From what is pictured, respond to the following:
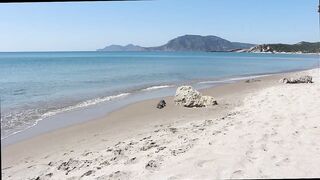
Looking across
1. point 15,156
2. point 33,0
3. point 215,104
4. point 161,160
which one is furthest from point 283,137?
point 215,104

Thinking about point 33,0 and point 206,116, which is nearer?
point 33,0

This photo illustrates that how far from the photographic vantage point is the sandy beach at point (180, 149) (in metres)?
4.17

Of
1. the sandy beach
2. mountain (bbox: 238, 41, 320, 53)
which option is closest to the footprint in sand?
the sandy beach

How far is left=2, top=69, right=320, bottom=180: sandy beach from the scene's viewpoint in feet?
13.7

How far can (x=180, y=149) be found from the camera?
526 cm

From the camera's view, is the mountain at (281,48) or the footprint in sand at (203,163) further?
the mountain at (281,48)

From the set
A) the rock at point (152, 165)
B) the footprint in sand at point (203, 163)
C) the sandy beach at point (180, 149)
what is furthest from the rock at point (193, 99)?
the footprint in sand at point (203, 163)

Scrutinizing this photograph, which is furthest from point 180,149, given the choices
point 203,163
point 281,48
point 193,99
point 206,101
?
point 281,48

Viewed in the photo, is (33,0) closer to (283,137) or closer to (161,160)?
(161,160)

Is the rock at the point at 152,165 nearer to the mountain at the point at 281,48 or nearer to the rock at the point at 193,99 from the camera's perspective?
the rock at the point at 193,99

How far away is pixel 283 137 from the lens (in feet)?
Answer: 17.9

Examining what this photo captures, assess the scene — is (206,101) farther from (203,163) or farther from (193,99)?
(203,163)

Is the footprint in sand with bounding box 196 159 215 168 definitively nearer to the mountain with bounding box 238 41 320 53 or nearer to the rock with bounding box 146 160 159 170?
the rock with bounding box 146 160 159 170

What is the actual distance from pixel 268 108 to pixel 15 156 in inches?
220
